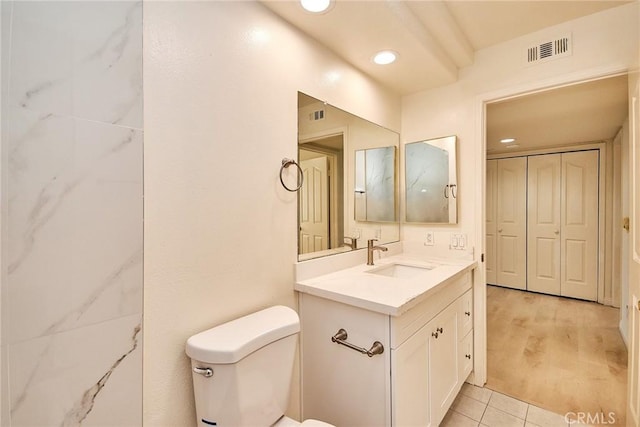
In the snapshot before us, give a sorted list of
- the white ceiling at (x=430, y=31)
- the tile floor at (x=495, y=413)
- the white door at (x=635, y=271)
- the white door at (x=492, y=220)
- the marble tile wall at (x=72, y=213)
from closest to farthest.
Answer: the marble tile wall at (x=72, y=213) < the white door at (x=635, y=271) < the white ceiling at (x=430, y=31) < the tile floor at (x=495, y=413) < the white door at (x=492, y=220)

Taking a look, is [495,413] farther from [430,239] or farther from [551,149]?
[551,149]

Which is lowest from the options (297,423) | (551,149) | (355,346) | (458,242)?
(297,423)

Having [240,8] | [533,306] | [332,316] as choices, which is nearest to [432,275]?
[332,316]

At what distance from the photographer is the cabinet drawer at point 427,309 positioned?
1.16 metres

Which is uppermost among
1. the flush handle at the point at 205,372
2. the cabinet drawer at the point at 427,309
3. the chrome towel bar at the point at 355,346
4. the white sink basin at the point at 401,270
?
the white sink basin at the point at 401,270

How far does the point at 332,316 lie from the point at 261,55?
124cm

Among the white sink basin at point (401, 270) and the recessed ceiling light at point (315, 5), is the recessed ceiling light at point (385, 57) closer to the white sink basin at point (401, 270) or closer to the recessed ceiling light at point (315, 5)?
the recessed ceiling light at point (315, 5)

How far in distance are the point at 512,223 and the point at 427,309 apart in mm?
3800

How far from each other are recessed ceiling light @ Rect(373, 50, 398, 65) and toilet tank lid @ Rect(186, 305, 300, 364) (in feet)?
5.08

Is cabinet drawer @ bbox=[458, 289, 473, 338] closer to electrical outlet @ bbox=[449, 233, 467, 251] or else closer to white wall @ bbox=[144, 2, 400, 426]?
electrical outlet @ bbox=[449, 233, 467, 251]

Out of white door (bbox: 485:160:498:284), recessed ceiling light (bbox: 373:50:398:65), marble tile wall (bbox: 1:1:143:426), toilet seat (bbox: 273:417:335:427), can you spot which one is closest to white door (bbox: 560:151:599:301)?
white door (bbox: 485:160:498:284)

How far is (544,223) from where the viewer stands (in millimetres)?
4086

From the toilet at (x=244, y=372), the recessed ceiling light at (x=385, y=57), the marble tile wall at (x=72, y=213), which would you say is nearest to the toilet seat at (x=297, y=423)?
the toilet at (x=244, y=372)

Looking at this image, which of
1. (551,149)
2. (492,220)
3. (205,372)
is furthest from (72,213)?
(551,149)
